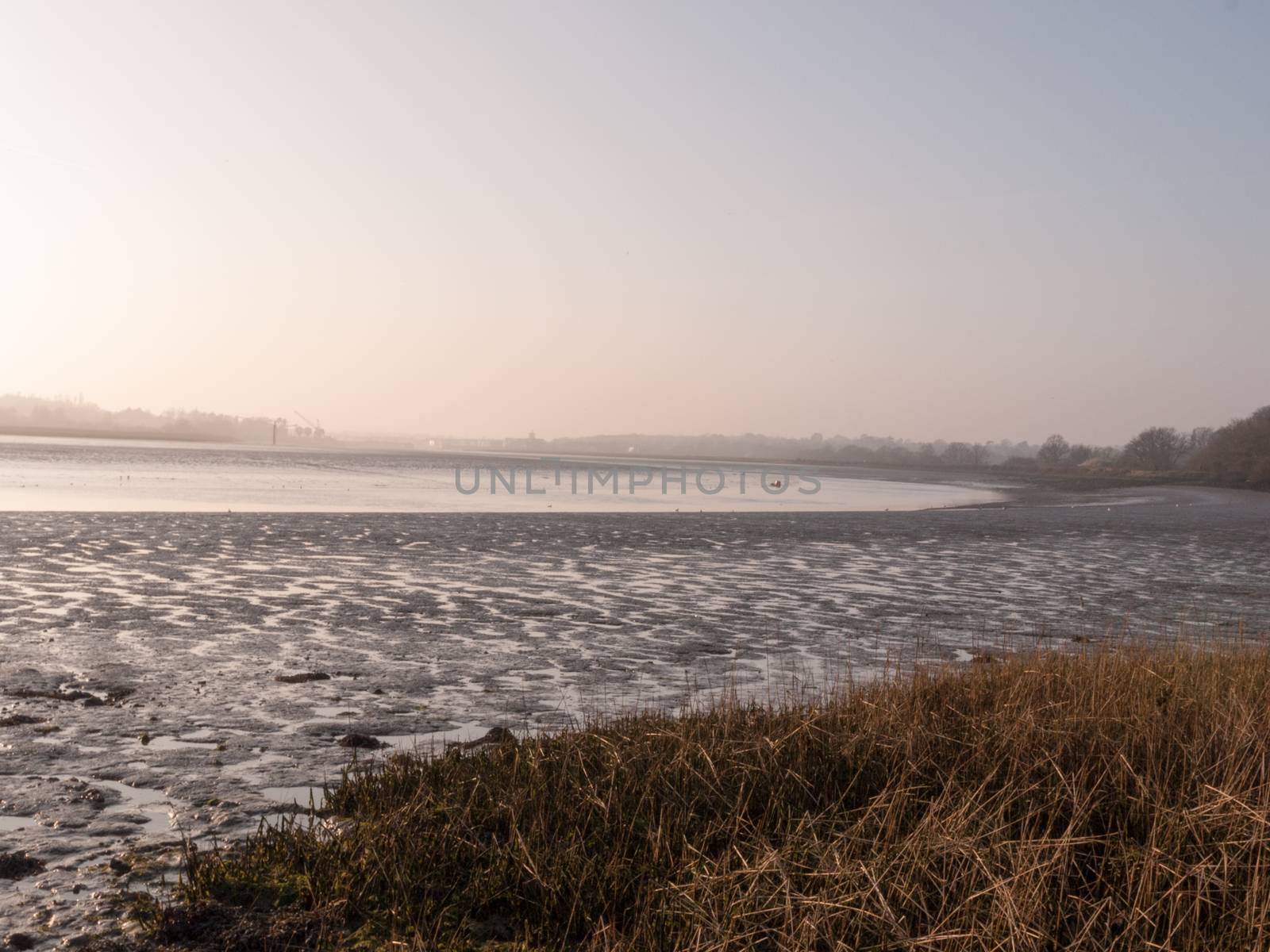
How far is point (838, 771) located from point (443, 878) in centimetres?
247

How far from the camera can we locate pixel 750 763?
20.4ft

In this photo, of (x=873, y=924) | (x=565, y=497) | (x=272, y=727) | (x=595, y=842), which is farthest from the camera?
(x=565, y=497)

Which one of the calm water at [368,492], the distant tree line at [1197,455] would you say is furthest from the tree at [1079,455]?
the calm water at [368,492]

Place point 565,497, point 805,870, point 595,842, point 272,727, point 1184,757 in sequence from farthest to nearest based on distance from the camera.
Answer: point 565,497 → point 272,727 → point 1184,757 → point 595,842 → point 805,870

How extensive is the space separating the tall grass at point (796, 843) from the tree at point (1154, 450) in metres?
125

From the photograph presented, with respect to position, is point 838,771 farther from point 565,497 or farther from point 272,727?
point 565,497

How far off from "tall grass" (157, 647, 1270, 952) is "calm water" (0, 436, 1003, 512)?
2694 centimetres

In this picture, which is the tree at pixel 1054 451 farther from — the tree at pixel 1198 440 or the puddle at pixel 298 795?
the puddle at pixel 298 795

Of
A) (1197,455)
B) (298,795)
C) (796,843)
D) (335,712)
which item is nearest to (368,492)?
(335,712)

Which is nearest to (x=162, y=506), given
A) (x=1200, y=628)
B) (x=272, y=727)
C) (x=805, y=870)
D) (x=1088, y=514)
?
(x=272, y=727)

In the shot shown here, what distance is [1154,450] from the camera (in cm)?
12125

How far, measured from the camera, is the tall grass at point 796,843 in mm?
4480

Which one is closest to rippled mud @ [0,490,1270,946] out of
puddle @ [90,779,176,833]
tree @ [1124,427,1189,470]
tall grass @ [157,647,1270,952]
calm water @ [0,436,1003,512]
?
puddle @ [90,779,176,833]

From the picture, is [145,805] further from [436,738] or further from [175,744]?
[436,738]
